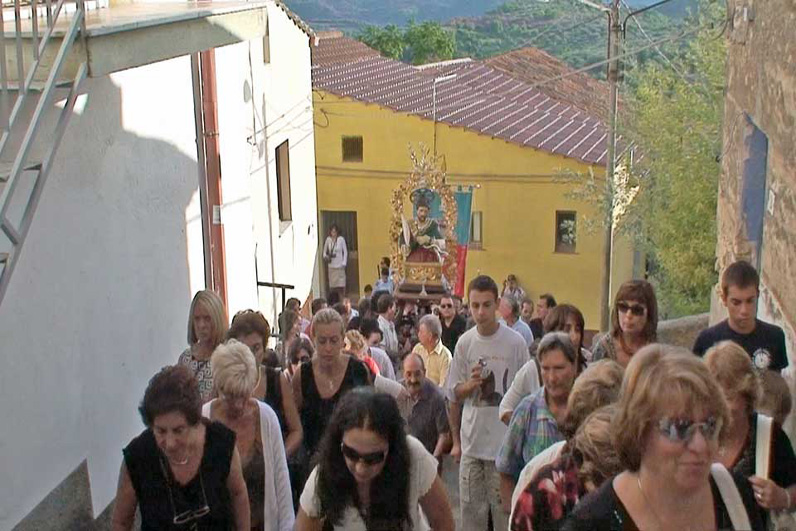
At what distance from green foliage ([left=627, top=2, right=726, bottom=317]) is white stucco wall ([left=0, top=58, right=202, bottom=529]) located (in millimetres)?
8354

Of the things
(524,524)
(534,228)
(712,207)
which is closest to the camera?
(524,524)

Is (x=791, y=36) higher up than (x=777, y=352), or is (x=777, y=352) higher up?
(x=791, y=36)

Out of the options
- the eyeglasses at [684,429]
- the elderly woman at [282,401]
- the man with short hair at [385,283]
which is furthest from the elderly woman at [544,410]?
the man with short hair at [385,283]

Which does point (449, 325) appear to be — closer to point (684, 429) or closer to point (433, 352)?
point (433, 352)

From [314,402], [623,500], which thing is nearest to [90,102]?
[314,402]

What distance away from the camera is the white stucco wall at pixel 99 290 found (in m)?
5.25

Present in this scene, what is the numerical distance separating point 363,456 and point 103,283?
371 cm

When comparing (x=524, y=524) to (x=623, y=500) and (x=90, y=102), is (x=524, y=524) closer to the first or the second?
(x=623, y=500)

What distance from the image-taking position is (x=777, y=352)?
490 centimetres

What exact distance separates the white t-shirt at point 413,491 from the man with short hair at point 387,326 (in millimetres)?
4998

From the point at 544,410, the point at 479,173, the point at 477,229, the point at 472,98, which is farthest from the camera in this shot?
the point at 472,98

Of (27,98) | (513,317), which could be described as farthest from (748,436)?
(513,317)

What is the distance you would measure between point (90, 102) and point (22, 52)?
1.79 metres

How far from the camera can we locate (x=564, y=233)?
877 inches
